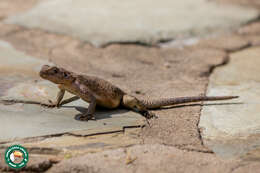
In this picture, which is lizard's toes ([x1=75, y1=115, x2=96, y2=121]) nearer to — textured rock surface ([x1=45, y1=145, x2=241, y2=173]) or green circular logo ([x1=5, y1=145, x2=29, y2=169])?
textured rock surface ([x1=45, y1=145, x2=241, y2=173])

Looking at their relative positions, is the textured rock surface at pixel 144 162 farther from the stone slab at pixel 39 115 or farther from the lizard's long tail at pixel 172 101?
the lizard's long tail at pixel 172 101

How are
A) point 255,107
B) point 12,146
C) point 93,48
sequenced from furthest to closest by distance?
1. point 93,48
2. point 255,107
3. point 12,146

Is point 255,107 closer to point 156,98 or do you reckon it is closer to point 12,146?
point 156,98

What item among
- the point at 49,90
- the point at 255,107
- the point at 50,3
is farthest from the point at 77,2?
the point at 255,107

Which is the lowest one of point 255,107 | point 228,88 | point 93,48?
point 255,107

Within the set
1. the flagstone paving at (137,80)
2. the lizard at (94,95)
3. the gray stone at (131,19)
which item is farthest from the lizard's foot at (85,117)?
the gray stone at (131,19)

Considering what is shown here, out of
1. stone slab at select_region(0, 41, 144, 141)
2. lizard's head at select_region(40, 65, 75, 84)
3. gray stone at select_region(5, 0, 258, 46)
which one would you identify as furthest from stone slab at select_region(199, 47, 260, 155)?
gray stone at select_region(5, 0, 258, 46)

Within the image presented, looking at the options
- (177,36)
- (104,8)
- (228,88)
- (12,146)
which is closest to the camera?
(12,146)
